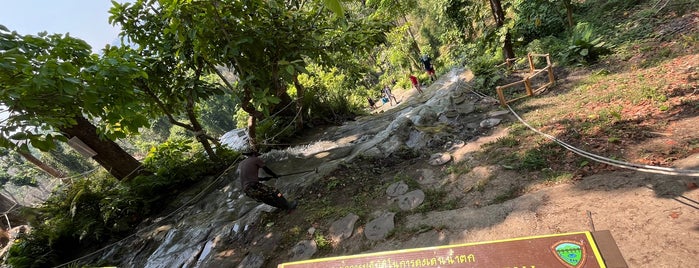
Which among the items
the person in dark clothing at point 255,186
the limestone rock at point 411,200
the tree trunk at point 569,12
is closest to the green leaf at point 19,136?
the person in dark clothing at point 255,186

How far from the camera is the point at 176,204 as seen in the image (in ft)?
24.6

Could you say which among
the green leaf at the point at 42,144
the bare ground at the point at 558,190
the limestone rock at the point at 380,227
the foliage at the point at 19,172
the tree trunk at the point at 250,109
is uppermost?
the foliage at the point at 19,172

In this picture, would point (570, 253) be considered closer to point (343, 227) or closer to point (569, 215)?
point (569, 215)

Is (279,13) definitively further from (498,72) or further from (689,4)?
(689,4)

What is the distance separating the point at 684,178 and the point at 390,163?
161 inches

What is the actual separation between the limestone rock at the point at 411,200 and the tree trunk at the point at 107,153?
6485 mm

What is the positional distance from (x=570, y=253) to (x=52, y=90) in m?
4.64

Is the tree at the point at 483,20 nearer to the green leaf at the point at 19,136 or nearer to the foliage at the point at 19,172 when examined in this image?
the green leaf at the point at 19,136

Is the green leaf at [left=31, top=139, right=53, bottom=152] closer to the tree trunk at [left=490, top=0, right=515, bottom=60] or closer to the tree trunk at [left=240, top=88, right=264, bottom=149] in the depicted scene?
the tree trunk at [left=240, top=88, right=264, bottom=149]

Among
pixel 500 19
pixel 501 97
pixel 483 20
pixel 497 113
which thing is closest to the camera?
pixel 497 113

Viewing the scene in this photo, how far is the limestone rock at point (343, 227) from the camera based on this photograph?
4710mm

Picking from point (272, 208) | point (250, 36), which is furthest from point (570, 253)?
point (250, 36)

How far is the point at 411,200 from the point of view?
505 cm

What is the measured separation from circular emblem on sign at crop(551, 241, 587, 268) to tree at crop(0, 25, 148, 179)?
161 inches
